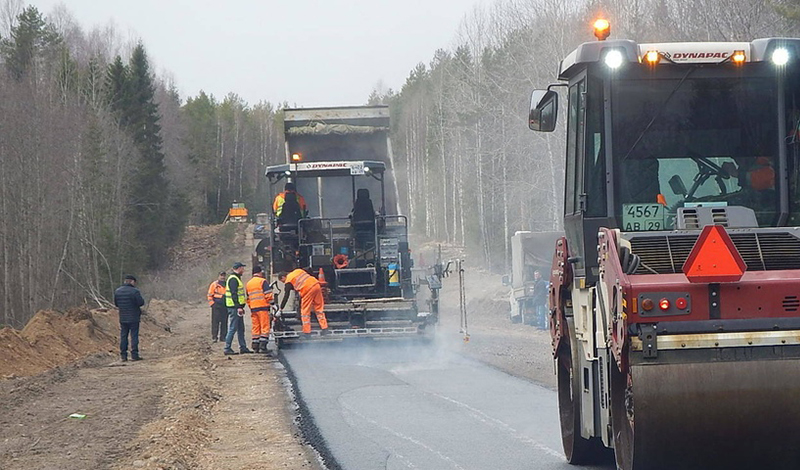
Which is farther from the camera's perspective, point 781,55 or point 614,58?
point 614,58

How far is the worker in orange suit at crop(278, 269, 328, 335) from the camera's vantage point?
Answer: 17719 millimetres

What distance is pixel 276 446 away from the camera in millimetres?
9359

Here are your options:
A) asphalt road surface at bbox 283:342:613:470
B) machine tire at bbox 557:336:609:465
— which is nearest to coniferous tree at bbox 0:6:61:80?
asphalt road surface at bbox 283:342:613:470

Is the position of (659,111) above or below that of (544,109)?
below

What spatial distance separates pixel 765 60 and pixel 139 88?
52.5 m

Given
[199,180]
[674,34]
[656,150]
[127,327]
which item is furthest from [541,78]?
[199,180]

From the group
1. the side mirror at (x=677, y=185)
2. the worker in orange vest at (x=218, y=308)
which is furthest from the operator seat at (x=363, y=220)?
the side mirror at (x=677, y=185)

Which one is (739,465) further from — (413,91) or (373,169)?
(413,91)

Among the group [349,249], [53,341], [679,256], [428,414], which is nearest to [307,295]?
[349,249]

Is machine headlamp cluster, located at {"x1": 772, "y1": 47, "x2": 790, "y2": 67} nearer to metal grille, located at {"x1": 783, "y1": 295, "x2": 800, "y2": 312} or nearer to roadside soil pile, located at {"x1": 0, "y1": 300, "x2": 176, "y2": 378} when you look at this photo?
metal grille, located at {"x1": 783, "y1": 295, "x2": 800, "y2": 312}

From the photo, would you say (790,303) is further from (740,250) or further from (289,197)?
(289,197)

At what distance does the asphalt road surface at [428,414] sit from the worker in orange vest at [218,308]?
6.45m

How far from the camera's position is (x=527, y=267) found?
2898 centimetres

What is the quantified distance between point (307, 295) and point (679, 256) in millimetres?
12503
